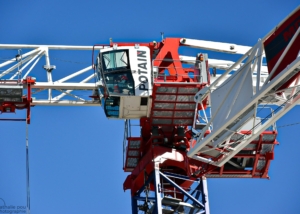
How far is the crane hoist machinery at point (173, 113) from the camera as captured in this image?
43.7 m

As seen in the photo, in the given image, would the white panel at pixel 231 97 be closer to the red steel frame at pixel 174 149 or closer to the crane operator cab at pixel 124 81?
the red steel frame at pixel 174 149

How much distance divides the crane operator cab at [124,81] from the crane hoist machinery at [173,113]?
0.04 meters

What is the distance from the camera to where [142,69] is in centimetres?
4616

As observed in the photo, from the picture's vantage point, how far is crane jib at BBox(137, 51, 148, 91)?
1804 inches

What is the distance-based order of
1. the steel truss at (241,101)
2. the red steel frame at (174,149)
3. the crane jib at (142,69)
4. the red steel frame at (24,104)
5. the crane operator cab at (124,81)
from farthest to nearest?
the red steel frame at (24,104) < the red steel frame at (174,149) < the crane jib at (142,69) < the crane operator cab at (124,81) < the steel truss at (241,101)

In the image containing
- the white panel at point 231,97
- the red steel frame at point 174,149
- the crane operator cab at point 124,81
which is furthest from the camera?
the red steel frame at point 174,149

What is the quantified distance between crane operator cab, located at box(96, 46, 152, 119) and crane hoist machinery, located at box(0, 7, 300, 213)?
0.04m

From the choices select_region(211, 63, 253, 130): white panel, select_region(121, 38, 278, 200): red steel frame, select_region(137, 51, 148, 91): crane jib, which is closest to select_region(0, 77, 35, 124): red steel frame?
select_region(121, 38, 278, 200): red steel frame

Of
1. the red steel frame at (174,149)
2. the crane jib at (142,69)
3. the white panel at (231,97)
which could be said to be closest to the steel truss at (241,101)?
the white panel at (231,97)

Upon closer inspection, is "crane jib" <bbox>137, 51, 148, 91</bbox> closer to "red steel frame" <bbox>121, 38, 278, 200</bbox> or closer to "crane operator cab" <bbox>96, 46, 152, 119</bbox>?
"crane operator cab" <bbox>96, 46, 152, 119</bbox>

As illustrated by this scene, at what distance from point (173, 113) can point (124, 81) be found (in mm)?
2763

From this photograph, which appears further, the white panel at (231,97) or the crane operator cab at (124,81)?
the crane operator cab at (124,81)

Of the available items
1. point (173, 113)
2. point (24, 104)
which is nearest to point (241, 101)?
point (173, 113)

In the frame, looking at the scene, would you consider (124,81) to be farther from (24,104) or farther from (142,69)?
(24,104)
